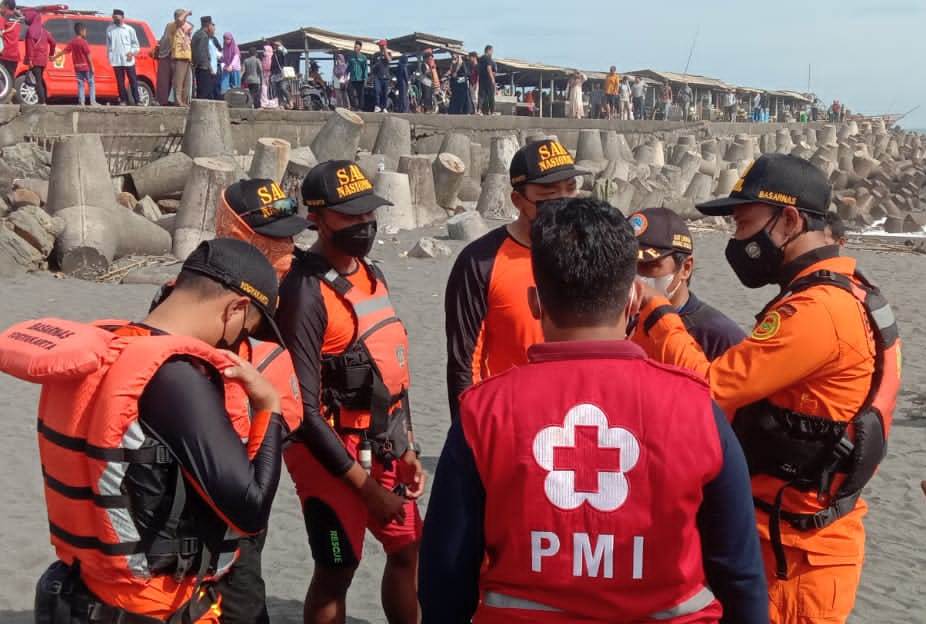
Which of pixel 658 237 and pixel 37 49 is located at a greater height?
pixel 37 49

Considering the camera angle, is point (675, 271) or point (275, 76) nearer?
point (675, 271)

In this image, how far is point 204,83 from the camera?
20969mm

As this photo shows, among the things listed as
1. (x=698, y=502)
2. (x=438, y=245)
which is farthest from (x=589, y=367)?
(x=438, y=245)

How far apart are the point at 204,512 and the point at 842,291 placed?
1840 mm

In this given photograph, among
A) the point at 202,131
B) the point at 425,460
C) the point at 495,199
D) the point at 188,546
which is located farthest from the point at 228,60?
the point at 188,546

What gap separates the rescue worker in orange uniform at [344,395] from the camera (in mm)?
3934

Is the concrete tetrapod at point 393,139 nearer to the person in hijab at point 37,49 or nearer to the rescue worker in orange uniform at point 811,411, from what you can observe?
the person in hijab at point 37,49


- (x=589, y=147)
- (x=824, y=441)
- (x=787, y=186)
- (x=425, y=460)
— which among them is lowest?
(x=425, y=460)

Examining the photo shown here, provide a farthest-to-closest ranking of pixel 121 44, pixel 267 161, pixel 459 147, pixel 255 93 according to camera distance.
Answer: pixel 255 93 < pixel 459 147 < pixel 121 44 < pixel 267 161

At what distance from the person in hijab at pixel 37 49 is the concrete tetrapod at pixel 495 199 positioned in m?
7.87

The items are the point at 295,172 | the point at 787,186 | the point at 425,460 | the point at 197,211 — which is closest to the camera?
the point at 787,186

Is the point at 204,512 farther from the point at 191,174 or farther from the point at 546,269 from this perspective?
the point at 191,174

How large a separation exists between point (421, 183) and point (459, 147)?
483 centimetres

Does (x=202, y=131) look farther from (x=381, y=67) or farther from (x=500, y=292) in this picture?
(x=500, y=292)
